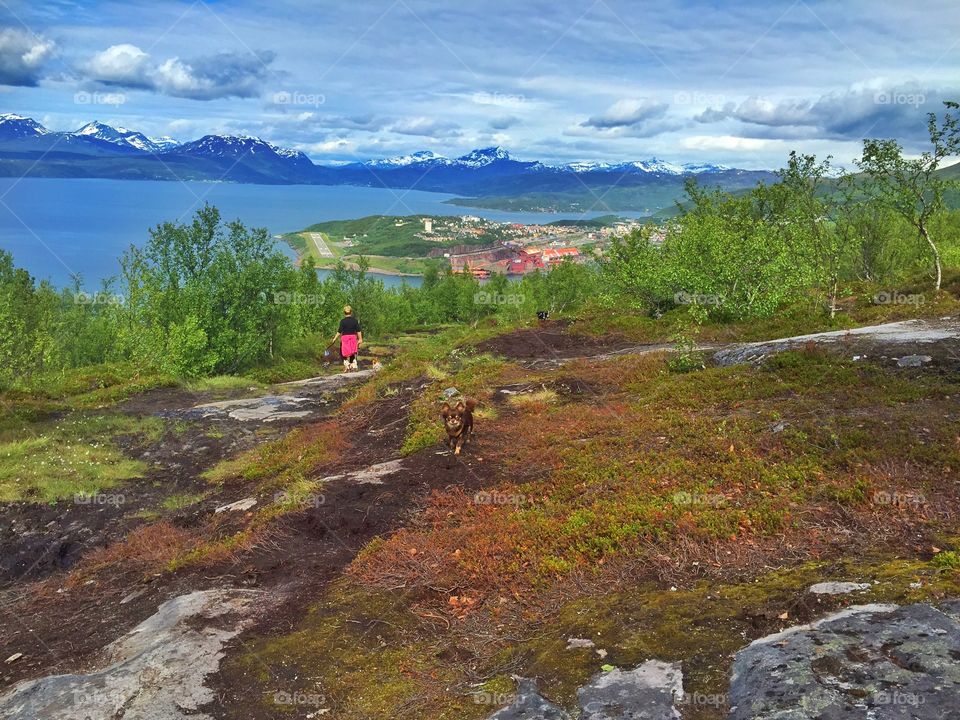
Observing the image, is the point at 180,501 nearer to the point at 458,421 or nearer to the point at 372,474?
Result: the point at 372,474

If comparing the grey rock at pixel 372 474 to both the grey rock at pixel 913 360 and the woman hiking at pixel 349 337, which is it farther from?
the woman hiking at pixel 349 337

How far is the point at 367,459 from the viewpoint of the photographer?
17.0 meters

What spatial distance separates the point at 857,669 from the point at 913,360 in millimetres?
13405

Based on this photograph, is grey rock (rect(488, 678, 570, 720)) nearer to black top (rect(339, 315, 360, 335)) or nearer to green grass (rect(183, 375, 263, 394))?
black top (rect(339, 315, 360, 335))

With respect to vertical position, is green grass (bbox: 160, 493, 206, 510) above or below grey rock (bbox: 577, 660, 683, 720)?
below

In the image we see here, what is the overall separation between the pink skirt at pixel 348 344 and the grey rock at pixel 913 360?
23979mm

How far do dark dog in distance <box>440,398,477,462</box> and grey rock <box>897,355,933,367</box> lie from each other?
11.5 meters

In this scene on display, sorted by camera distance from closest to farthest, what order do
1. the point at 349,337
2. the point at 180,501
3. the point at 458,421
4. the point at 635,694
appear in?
the point at 635,694 < the point at 458,421 < the point at 180,501 < the point at 349,337

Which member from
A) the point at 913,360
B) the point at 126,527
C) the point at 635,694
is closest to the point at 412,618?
the point at 635,694

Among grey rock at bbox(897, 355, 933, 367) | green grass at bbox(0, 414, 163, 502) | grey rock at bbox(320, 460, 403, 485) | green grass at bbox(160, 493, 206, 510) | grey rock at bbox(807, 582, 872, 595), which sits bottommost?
green grass at bbox(160, 493, 206, 510)

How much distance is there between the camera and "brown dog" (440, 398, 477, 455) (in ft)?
49.3

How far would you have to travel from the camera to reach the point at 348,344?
3250 centimetres

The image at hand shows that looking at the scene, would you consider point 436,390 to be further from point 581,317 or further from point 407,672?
point 581,317

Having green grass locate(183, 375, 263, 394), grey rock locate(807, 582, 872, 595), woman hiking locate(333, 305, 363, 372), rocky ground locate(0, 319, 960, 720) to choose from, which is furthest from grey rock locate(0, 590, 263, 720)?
green grass locate(183, 375, 263, 394)
